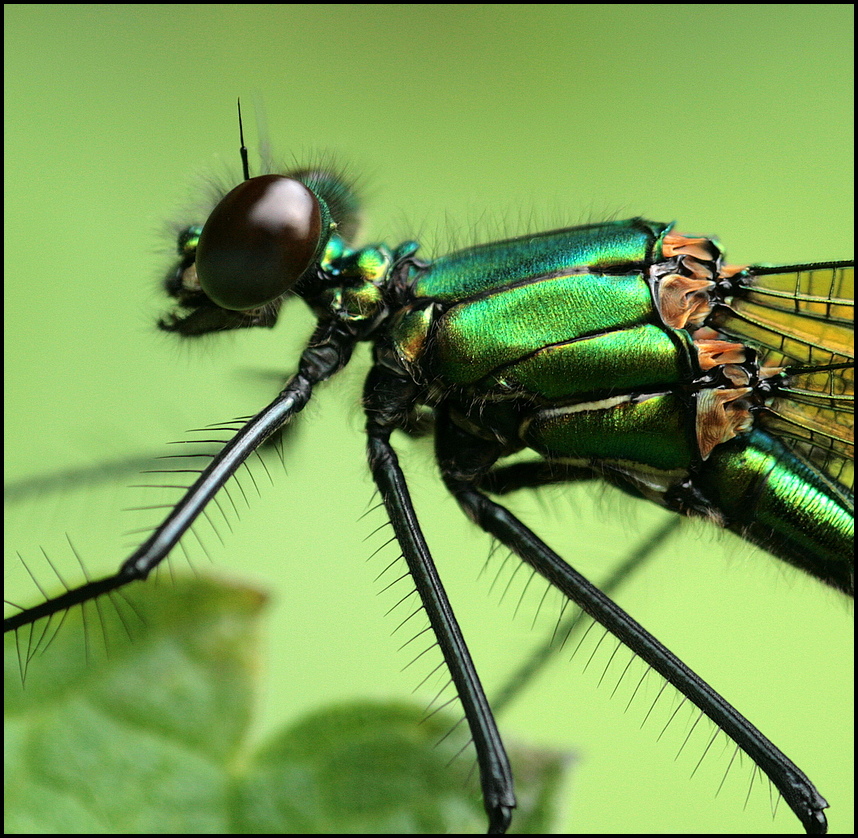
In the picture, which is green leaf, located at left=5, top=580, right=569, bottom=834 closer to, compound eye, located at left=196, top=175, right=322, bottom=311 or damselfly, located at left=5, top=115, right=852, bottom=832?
damselfly, located at left=5, top=115, right=852, bottom=832

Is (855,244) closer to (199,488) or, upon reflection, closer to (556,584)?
(556,584)

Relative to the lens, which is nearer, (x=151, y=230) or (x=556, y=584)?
(x=556, y=584)


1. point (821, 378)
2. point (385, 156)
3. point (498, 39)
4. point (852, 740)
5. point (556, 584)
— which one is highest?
point (498, 39)

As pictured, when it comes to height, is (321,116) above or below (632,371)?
above

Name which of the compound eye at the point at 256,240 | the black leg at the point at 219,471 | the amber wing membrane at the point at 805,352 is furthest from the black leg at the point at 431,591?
the amber wing membrane at the point at 805,352

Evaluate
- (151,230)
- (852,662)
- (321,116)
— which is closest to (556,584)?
(151,230)

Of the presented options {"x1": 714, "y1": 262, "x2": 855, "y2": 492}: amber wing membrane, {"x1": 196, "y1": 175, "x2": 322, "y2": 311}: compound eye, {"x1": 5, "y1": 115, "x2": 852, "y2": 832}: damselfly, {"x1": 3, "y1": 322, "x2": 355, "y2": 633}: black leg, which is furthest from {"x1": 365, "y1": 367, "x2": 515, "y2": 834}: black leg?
{"x1": 714, "y1": 262, "x2": 855, "y2": 492}: amber wing membrane

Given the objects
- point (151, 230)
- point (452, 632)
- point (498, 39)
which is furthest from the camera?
point (498, 39)
